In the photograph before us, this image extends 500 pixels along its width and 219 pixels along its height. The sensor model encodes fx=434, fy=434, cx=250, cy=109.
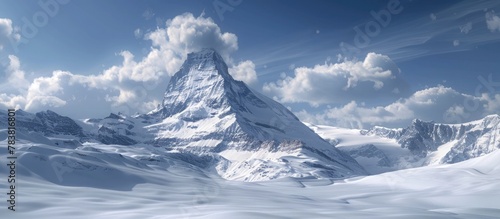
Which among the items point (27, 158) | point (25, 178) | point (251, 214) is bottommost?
point (251, 214)

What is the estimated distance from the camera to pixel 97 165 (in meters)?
198

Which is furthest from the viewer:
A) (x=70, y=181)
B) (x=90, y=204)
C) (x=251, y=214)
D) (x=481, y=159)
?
(x=481, y=159)

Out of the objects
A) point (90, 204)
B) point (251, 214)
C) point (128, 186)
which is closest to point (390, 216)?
point (251, 214)

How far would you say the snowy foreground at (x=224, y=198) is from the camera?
80.8 metres

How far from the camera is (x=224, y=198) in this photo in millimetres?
134375

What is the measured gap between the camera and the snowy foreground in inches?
3182

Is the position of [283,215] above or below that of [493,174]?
below

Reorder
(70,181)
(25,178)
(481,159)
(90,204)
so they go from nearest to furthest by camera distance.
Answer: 1. (90,204)
2. (25,178)
3. (70,181)
4. (481,159)

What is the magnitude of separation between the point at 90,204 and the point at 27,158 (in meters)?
97.4

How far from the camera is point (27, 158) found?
18062 cm

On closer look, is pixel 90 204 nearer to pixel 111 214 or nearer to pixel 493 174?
pixel 111 214

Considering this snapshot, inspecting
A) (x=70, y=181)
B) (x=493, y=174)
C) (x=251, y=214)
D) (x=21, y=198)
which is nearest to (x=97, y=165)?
(x=70, y=181)

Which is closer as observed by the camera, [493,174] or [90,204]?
[90,204]

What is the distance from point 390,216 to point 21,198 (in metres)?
82.6
